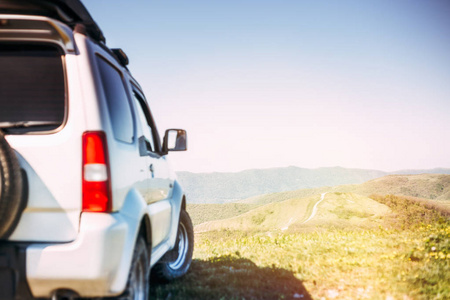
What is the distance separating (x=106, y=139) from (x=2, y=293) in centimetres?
112

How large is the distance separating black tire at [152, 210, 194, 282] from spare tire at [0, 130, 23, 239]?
9.90ft

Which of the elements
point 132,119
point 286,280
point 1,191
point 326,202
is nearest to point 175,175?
point 132,119

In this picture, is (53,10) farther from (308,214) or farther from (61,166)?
(308,214)

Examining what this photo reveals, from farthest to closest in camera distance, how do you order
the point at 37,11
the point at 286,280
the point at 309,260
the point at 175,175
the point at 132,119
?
the point at 309,260 → the point at 286,280 → the point at 175,175 → the point at 132,119 → the point at 37,11

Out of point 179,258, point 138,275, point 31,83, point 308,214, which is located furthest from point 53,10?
point 308,214

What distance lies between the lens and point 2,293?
2.28m

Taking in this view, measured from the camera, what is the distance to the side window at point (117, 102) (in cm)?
287

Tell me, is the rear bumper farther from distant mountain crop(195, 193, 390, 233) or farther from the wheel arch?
distant mountain crop(195, 193, 390, 233)

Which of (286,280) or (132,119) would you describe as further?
(286,280)

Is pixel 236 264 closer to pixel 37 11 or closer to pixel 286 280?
pixel 286 280

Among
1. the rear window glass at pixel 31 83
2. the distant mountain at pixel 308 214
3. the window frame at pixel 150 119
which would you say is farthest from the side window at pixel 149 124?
the distant mountain at pixel 308 214

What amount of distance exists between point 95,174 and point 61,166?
221 mm

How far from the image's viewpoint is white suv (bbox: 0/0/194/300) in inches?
91.1

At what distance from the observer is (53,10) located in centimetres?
262
